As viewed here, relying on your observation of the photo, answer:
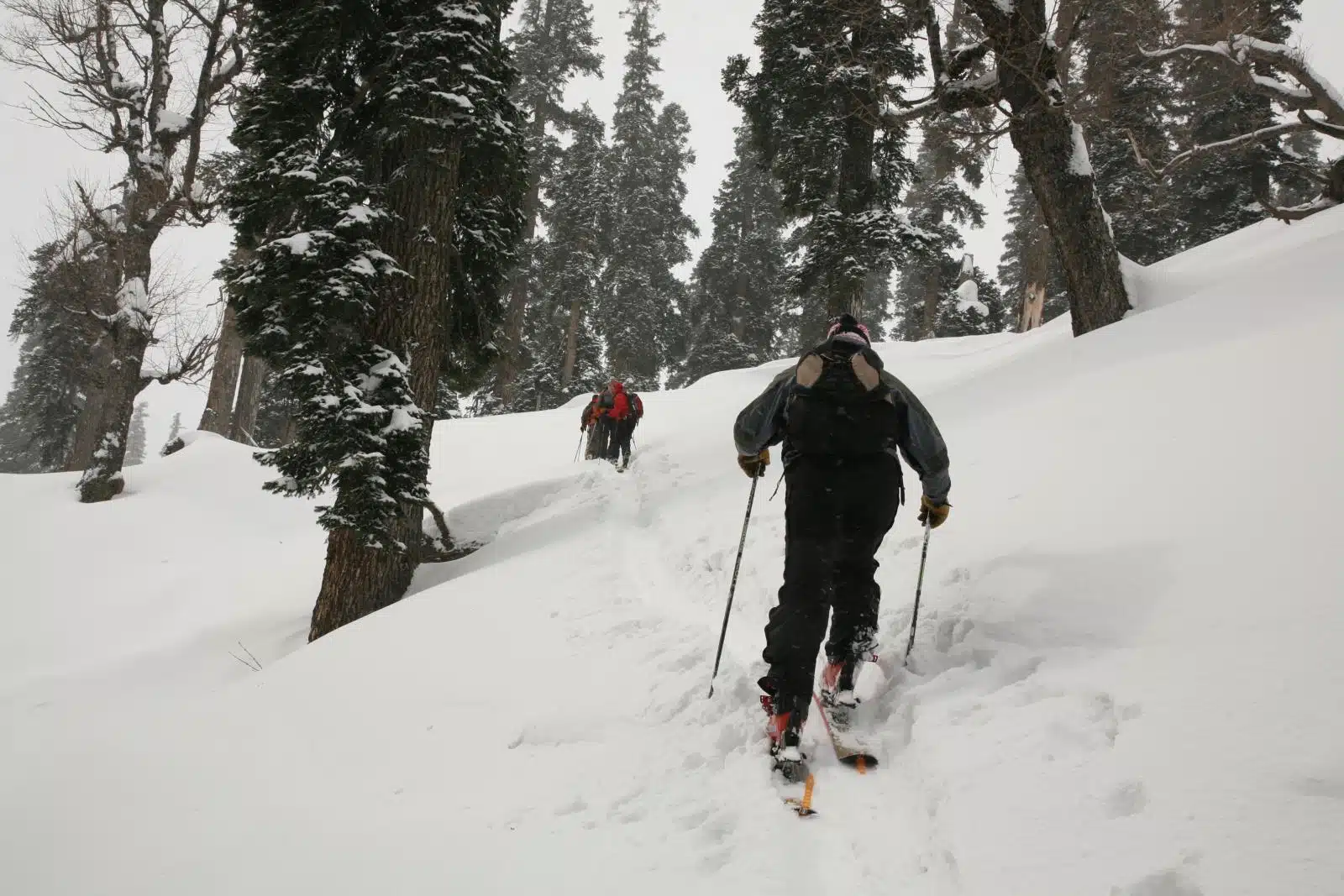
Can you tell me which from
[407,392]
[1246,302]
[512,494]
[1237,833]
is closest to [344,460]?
[407,392]

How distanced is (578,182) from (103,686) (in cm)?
2589

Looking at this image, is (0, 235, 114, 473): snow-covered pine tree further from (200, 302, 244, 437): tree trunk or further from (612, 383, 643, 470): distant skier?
(612, 383, 643, 470): distant skier

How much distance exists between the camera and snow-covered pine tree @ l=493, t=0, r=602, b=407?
91.1 feet

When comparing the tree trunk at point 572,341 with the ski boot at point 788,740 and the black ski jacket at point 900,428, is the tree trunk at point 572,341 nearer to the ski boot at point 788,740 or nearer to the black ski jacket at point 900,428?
Result: the black ski jacket at point 900,428

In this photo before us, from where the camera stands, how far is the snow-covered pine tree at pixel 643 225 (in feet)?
101

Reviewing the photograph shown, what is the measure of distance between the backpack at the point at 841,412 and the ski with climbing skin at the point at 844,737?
1.25 m

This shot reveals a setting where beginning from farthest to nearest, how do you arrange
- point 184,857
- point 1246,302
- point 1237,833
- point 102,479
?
point 102,479 < point 1246,302 < point 184,857 < point 1237,833

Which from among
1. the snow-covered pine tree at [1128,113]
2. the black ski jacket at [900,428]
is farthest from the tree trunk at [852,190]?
the black ski jacket at [900,428]

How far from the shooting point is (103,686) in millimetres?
6441

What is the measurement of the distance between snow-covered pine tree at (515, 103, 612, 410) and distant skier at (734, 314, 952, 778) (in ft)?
85.4

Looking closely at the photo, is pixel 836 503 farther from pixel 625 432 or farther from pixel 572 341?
pixel 572 341

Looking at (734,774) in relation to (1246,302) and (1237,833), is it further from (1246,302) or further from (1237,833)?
(1246,302)

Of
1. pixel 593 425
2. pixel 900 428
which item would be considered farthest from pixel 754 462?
pixel 593 425

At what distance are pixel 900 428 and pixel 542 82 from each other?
30.3 m
